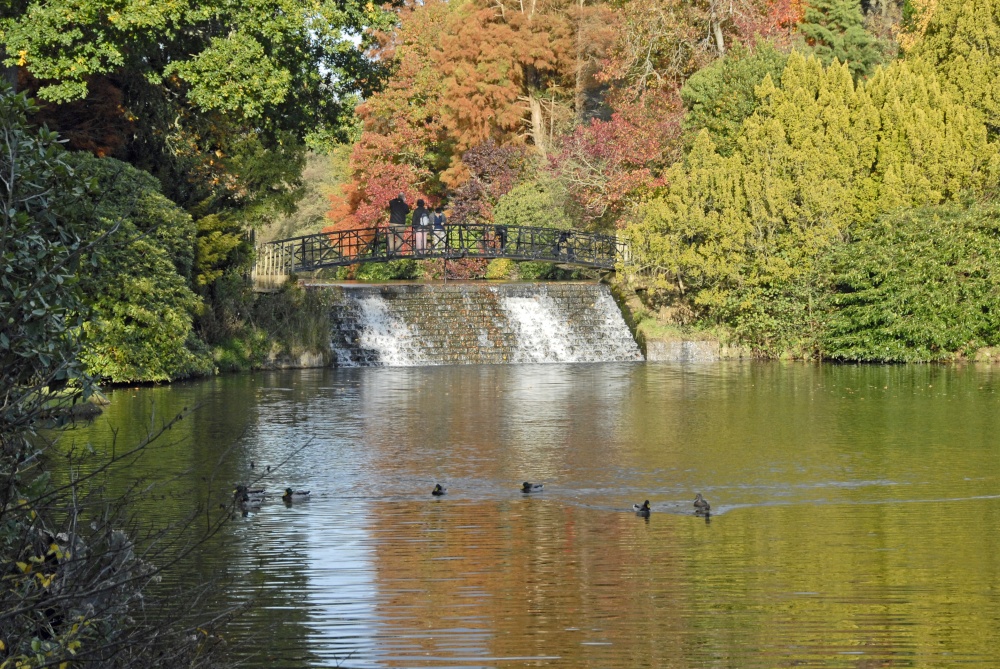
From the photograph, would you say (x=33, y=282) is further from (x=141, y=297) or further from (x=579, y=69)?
(x=579, y=69)

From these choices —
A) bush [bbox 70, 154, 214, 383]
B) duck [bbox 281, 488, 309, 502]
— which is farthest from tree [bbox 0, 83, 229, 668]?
bush [bbox 70, 154, 214, 383]

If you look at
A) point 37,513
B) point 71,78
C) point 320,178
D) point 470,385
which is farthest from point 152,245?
point 320,178

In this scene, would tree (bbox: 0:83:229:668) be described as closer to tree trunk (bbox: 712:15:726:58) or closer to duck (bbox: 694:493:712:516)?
duck (bbox: 694:493:712:516)

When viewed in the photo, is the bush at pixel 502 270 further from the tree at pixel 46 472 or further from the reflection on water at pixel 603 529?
the tree at pixel 46 472

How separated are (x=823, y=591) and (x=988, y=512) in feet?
13.6

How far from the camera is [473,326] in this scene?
38.4 metres

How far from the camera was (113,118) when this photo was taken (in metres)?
31.1

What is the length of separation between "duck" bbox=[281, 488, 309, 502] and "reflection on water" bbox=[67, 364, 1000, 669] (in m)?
0.11

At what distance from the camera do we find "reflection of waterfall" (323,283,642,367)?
123ft

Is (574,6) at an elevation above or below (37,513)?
above

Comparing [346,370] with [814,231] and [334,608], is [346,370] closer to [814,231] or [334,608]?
[814,231]

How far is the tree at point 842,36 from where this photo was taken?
43875 millimetres

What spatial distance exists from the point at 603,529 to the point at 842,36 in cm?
3413

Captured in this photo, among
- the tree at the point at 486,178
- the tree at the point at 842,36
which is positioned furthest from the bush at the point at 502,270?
the tree at the point at 842,36
